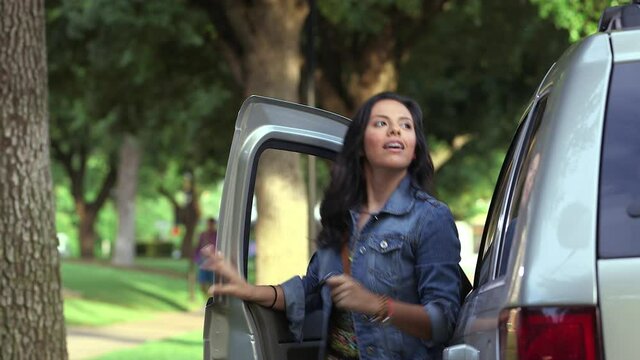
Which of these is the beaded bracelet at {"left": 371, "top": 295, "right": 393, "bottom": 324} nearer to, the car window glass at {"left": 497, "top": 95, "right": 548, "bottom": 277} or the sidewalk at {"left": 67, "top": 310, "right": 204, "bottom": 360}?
the car window glass at {"left": 497, "top": 95, "right": 548, "bottom": 277}

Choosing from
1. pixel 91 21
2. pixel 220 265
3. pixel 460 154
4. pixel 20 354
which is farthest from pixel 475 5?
pixel 220 265

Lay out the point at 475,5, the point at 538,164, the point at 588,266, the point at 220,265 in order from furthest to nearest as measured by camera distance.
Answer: the point at 475,5 < the point at 220,265 < the point at 538,164 < the point at 588,266

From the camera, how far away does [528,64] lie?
83.0 ft

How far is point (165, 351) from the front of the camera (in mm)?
16453

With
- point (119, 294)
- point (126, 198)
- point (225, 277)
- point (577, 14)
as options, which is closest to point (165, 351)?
point (577, 14)

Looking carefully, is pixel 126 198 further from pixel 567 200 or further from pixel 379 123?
pixel 567 200

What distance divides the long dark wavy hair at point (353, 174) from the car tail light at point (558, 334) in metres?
1.33

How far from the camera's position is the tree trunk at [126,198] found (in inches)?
1634

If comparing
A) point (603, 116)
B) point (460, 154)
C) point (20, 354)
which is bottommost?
point (20, 354)

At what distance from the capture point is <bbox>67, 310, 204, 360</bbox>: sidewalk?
17344 mm

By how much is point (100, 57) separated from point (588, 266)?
65.3 ft

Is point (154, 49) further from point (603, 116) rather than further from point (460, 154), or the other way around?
point (603, 116)

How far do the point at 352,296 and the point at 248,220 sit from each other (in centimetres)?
79

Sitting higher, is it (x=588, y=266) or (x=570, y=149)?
(x=570, y=149)
